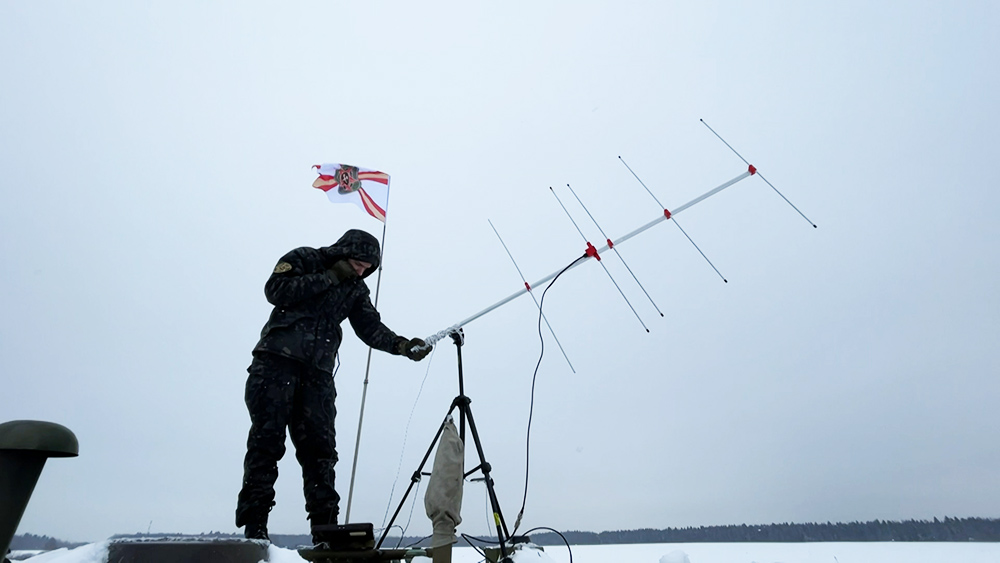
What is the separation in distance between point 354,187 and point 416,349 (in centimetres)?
425

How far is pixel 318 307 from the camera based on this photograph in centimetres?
443

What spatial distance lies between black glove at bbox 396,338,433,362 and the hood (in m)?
0.78

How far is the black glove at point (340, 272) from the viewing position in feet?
14.9

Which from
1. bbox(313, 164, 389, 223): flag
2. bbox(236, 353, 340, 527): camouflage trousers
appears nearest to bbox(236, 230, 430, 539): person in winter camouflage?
bbox(236, 353, 340, 527): camouflage trousers

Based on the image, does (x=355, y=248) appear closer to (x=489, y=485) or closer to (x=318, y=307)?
(x=318, y=307)

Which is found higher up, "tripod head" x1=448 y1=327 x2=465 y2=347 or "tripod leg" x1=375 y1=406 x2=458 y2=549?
"tripod head" x1=448 y1=327 x2=465 y2=347

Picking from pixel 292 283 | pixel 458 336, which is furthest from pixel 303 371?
pixel 458 336

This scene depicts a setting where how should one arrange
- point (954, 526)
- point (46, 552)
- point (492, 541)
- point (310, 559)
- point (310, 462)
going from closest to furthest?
point (46, 552) → point (310, 559) → point (492, 541) → point (310, 462) → point (954, 526)

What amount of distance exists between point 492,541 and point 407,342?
5.93 ft

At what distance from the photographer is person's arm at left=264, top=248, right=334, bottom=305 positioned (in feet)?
13.6

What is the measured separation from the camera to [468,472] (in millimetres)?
3539

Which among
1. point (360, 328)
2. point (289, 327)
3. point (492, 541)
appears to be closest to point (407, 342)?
point (360, 328)

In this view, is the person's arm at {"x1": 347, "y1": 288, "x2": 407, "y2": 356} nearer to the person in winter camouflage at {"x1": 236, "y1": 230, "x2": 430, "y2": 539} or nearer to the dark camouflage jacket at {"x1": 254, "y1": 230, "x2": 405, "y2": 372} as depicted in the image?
the dark camouflage jacket at {"x1": 254, "y1": 230, "x2": 405, "y2": 372}

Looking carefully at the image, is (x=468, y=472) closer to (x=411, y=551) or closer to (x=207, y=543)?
(x=411, y=551)
